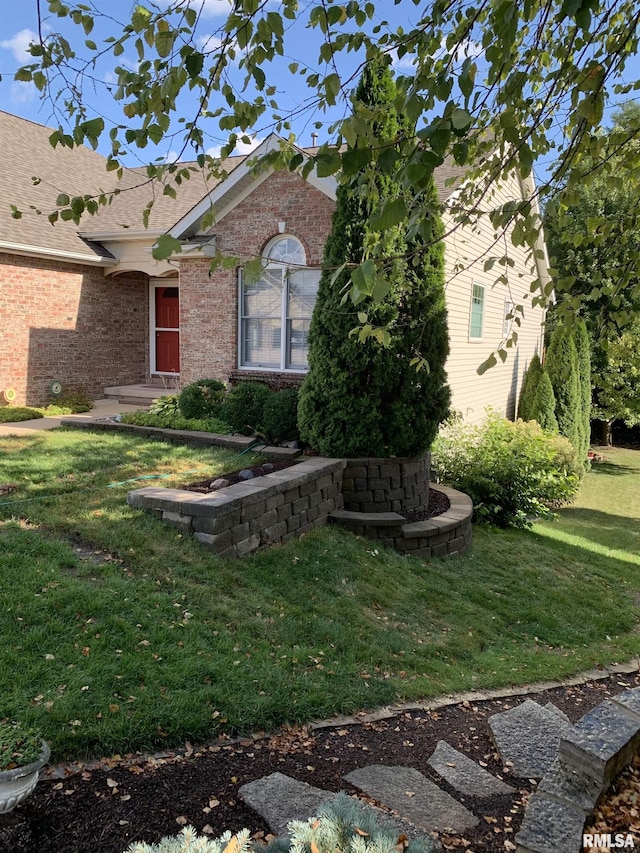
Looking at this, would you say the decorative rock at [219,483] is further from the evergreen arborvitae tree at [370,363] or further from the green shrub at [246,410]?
the green shrub at [246,410]

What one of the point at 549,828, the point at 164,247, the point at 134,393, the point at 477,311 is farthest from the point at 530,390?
the point at 164,247

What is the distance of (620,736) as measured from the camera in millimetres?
2859

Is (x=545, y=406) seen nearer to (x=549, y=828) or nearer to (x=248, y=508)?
(x=248, y=508)

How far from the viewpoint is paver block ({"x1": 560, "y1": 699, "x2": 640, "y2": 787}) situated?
8.72ft

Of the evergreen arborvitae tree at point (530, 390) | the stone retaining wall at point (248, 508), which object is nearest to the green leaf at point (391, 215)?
the stone retaining wall at point (248, 508)

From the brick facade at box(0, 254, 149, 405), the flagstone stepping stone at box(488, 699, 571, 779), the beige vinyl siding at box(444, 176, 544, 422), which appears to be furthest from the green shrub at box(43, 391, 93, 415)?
the flagstone stepping stone at box(488, 699, 571, 779)

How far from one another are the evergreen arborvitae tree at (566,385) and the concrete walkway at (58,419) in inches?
414

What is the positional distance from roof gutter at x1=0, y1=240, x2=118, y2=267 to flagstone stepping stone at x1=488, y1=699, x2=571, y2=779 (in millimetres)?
11131

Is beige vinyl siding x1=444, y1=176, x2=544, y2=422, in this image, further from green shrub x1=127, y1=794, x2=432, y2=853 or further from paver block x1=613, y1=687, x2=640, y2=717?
green shrub x1=127, y1=794, x2=432, y2=853

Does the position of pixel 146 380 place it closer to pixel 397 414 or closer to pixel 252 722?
pixel 397 414

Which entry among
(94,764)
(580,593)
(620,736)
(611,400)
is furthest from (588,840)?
(611,400)

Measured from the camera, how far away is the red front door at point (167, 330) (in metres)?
14.4

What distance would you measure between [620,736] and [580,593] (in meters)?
4.49

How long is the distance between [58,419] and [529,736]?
907 centimetres
